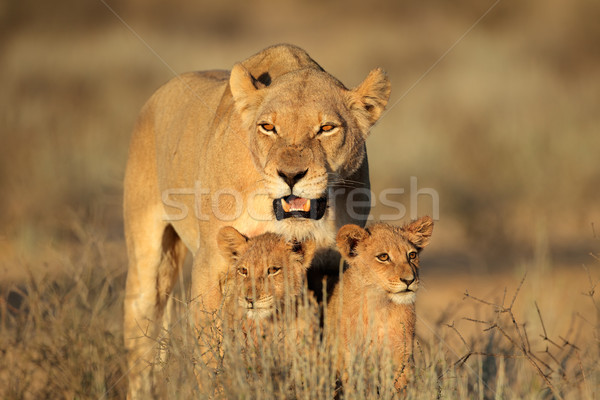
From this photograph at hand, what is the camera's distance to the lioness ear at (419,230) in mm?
4938

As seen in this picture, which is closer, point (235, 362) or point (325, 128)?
point (235, 362)

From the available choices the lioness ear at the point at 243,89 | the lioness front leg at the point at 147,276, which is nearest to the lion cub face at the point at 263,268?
the lioness ear at the point at 243,89

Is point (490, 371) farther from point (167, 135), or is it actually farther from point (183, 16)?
point (183, 16)

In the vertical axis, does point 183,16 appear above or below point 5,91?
above

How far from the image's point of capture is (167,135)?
653 cm

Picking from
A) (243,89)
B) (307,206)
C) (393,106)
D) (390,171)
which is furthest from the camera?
→ (390,171)

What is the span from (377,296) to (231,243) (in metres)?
0.85

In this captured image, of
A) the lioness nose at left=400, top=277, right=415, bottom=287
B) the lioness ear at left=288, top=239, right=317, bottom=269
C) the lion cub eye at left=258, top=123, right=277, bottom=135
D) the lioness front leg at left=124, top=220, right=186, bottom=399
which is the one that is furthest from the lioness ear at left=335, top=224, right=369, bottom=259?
the lioness front leg at left=124, top=220, right=186, bottom=399

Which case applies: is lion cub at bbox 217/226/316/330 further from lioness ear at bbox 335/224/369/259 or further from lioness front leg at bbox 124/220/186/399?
lioness front leg at bbox 124/220/186/399

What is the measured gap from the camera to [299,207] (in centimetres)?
492

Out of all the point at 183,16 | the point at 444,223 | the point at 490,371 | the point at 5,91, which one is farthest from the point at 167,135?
the point at 183,16

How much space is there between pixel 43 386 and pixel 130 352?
0.55m

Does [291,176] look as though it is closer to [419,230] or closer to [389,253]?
[389,253]

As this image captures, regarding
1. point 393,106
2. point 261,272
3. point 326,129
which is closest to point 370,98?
point 326,129
